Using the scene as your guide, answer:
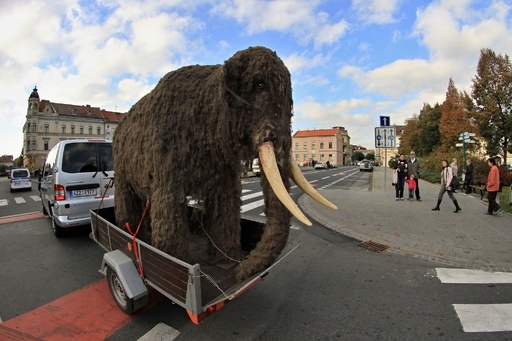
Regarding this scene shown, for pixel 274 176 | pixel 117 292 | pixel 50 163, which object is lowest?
pixel 117 292

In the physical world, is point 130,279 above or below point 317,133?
below

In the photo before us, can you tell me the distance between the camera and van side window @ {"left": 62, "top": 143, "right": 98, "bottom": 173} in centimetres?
539

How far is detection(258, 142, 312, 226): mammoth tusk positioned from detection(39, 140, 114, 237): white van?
3910mm

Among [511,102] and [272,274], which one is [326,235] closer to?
[272,274]

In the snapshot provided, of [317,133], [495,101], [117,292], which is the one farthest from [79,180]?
[317,133]

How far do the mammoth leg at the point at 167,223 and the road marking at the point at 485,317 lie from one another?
2940 millimetres

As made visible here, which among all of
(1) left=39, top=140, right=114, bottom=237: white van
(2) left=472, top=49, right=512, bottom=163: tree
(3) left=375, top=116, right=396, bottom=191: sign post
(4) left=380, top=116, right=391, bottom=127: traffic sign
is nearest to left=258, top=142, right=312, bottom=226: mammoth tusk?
(1) left=39, top=140, right=114, bottom=237: white van

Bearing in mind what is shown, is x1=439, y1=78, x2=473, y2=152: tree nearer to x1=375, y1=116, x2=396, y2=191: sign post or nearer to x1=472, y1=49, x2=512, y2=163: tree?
x1=472, y1=49, x2=512, y2=163: tree

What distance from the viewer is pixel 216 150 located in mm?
2715

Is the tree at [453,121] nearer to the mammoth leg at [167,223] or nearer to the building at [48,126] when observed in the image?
the mammoth leg at [167,223]

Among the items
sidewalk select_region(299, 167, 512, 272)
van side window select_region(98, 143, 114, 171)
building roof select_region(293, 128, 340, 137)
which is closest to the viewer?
sidewalk select_region(299, 167, 512, 272)

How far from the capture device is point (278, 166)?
2.35 meters

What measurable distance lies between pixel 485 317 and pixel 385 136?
10.6 m

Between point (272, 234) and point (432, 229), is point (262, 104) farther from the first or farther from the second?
point (432, 229)
